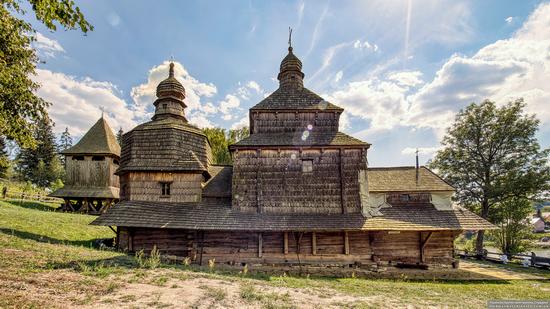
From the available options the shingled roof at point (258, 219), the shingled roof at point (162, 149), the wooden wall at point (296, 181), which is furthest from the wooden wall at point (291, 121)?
the shingled roof at point (258, 219)

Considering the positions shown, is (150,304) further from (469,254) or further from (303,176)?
(469,254)

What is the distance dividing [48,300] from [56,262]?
3611 millimetres

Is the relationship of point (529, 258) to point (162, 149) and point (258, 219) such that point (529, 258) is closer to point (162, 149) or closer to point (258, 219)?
point (258, 219)

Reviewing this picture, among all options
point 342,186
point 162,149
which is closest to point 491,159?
point 342,186

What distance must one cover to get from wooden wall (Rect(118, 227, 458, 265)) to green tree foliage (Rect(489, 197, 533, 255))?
17.6 metres

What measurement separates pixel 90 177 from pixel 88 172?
0.52 metres

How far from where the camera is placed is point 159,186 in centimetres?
1444

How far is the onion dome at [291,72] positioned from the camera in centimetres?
1836

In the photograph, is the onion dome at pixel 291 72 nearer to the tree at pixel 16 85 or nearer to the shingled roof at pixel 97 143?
the tree at pixel 16 85

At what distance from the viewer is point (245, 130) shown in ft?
109

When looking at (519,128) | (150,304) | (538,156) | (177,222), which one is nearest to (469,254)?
(538,156)

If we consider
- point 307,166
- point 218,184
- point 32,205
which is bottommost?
point 32,205

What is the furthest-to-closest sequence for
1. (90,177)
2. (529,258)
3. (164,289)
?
(90,177), (529,258), (164,289)

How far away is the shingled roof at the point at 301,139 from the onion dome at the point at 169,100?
6189mm
